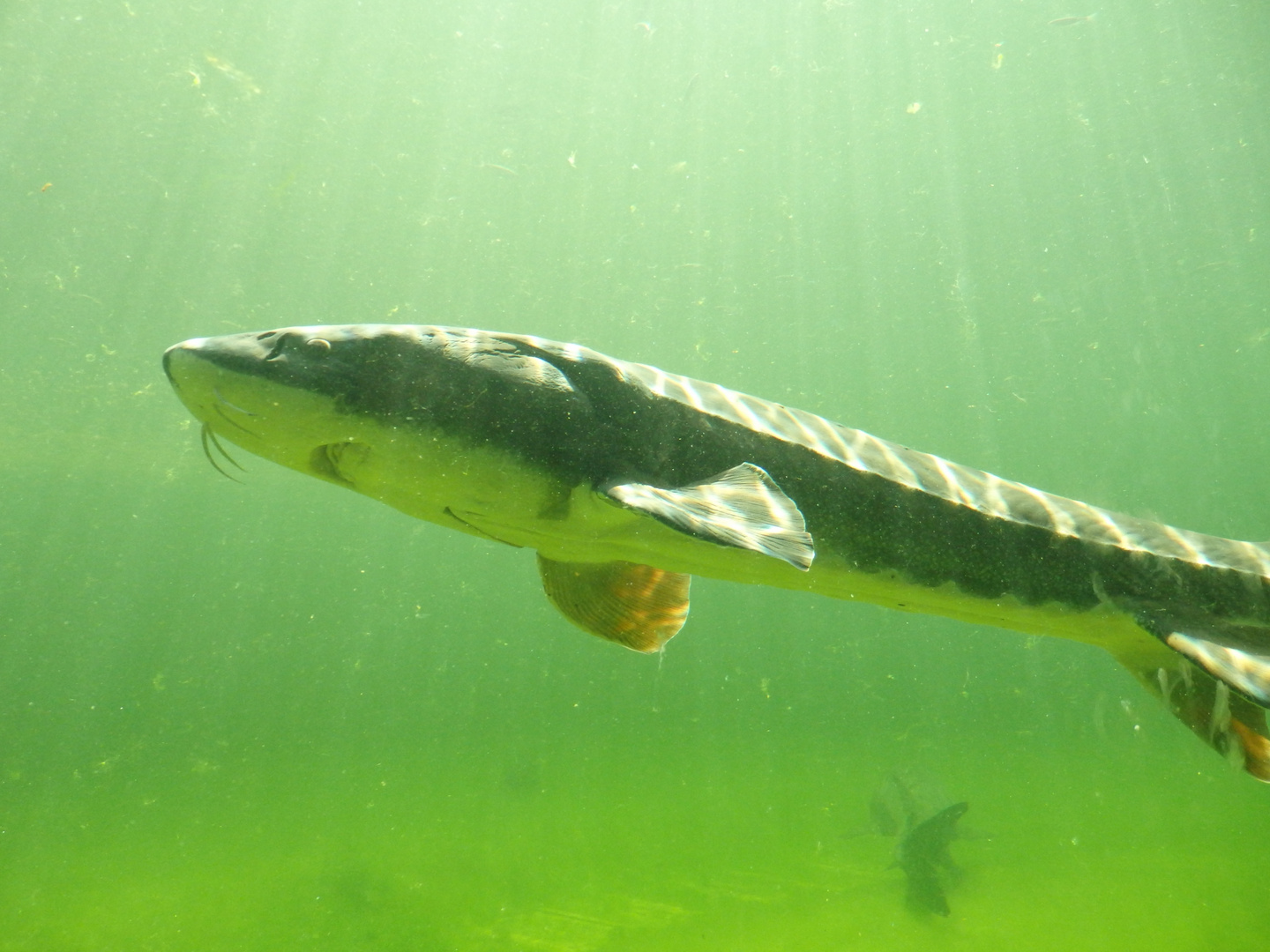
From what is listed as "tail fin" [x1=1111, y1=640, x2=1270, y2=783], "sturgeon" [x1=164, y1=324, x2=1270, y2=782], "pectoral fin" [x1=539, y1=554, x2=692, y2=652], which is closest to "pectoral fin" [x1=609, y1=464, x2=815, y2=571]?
"sturgeon" [x1=164, y1=324, x2=1270, y2=782]

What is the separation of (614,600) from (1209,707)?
7.76 feet

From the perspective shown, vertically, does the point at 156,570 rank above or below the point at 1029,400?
below

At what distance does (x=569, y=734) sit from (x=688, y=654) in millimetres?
9390

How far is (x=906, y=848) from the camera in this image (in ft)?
25.2

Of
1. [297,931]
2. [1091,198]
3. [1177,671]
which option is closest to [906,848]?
[1177,671]

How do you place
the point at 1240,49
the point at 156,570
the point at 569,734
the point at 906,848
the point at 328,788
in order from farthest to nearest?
the point at 156,570 < the point at 569,734 < the point at 328,788 < the point at 1240,49 < the point at 906,848

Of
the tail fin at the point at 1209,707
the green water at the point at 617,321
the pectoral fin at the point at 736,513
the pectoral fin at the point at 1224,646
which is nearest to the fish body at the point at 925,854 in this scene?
the green water at the point at 617,321

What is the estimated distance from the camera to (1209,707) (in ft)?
8.75

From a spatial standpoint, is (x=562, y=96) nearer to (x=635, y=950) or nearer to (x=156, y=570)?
(x=635, y=950)

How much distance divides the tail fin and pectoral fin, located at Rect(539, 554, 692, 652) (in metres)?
1.87

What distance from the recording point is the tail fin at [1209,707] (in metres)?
2.54

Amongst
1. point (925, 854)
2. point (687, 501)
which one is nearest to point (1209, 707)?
point (687, 501)

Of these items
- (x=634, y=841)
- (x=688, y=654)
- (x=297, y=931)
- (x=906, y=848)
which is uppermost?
(x=906, y=848)

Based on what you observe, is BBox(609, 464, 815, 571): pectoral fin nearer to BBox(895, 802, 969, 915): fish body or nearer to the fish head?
the fish head
